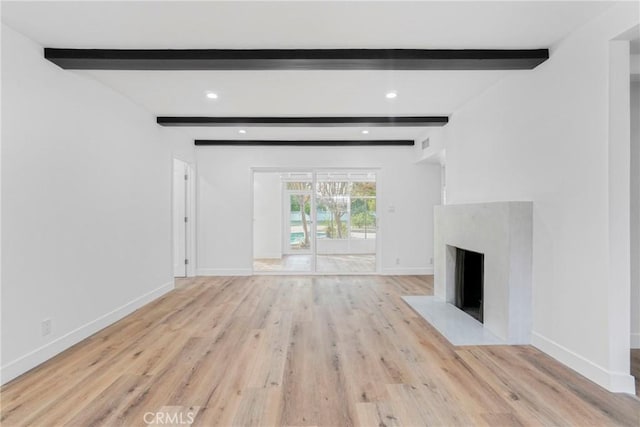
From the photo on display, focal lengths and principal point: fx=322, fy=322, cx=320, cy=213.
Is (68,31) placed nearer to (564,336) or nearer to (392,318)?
(392,318)

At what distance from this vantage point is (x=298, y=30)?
7.74ft

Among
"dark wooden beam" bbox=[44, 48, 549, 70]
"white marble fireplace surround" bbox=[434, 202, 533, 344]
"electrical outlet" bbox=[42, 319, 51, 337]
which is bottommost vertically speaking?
"electrical outlet" bbox=[42, 319, 51, 337]

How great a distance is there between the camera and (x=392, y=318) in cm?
360

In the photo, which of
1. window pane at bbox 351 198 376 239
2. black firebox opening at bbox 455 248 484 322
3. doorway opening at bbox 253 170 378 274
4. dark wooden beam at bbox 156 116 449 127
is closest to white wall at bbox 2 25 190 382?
dark wooden beam at bbox 156 116 449 127

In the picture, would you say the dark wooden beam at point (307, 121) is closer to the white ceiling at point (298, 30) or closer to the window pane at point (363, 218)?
the white ceiling at point (298, 30)

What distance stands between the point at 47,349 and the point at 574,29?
15.6 feet

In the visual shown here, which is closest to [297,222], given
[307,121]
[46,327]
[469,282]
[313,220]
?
[313,220]

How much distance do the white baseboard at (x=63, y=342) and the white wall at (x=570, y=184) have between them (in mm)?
4060

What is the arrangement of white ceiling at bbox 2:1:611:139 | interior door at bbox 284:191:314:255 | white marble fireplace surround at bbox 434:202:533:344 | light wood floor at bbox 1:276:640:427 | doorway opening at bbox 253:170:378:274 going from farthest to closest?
interior door at bbox 284:191:314:255, doorway opening at bbox 253:170:378:274, white marble fireplace surround at bbox 434:202:533:344, white ceiling at bbox 2:1:611:139, light wood floor at bbox 1:276:640:427

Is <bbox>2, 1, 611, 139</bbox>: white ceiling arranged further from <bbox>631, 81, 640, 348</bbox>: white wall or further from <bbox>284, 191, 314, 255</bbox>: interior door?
<bbox>284, 191, 314, 255</bbox>: interior door

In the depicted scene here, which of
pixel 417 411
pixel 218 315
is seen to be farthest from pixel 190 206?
pixel 417 411

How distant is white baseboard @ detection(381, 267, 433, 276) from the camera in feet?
20.2

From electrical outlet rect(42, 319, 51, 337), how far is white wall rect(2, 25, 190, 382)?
0.04 meters

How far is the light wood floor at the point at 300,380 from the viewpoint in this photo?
1.87 meters
